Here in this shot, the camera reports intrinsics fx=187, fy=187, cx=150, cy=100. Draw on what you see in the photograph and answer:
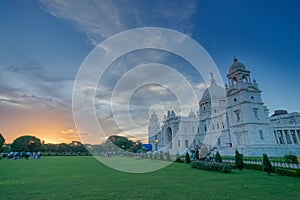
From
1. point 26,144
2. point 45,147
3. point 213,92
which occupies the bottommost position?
point 45,147

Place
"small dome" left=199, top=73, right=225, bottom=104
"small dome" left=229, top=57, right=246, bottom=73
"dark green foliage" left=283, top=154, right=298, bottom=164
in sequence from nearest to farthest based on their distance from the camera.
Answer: "dark green foliage" left=283, top=154, right=298, bottom=164, "small dome" left=229, top=57, right=246, bottom=73, "small dome" left=199, top=73, right=225, bottom=104

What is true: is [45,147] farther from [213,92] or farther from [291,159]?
[291,159]

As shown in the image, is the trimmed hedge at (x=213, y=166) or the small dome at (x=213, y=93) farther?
the small dome at (x=213, y=93)

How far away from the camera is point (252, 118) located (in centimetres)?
3366

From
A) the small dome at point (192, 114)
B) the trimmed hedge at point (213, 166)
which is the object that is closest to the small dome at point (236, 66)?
the small dome at point (192, 114)

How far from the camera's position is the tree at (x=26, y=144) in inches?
2591

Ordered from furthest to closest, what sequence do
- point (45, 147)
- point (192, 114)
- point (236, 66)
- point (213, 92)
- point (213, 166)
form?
1. point (45, 147)
2. point (192, 114)
3. point (213, 92)
4. point (236, 66)
5. point (213, 166)

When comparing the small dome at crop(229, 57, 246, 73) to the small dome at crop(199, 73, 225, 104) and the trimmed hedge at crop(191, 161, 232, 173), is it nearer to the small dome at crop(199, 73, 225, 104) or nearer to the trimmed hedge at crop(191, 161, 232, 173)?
the small dome at crop(199, 73, 225, 104)

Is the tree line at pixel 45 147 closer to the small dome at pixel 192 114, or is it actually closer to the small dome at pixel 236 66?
the small dome at pixel 192 114

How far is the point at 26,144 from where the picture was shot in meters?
66.5

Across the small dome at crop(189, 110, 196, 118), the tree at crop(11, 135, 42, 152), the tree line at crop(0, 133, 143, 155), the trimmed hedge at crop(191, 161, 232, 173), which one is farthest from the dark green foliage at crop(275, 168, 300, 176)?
the tree at crop(11, 135, 42, 152)

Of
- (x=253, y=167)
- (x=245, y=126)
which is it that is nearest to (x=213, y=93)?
(x=245, y=126)

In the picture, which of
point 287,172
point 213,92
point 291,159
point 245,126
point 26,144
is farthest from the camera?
point 26,144

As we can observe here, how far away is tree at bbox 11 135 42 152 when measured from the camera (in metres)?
65.8
